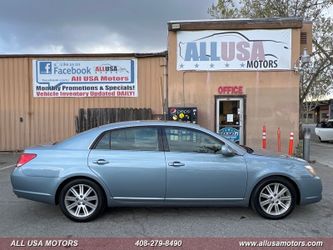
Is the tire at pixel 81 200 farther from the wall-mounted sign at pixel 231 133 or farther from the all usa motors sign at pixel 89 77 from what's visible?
the all usa motors sign at pixel 89 77

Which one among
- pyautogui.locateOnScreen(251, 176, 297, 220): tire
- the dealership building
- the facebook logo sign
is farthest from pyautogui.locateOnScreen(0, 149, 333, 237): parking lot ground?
the facebook logo sign

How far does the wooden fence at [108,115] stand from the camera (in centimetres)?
1272

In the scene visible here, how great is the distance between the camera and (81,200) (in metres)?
5.36

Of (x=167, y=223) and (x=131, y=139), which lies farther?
(x=131, y=139)

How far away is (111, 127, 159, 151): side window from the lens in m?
5.47

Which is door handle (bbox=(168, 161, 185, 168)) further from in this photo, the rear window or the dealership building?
the dealership building

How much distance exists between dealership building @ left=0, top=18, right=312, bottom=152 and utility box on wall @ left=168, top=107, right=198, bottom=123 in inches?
1.3

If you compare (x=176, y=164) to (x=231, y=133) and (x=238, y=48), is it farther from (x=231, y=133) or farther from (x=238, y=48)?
(x=238, y=48)

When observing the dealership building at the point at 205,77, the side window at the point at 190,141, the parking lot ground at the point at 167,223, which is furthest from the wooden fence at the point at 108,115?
the side window at the point at 190,141

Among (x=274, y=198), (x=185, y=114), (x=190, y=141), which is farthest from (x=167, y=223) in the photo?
(x=185, y=114)

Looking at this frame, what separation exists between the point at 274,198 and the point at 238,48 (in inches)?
296

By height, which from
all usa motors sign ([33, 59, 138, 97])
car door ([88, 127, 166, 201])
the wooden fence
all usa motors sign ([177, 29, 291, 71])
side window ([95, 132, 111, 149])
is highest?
all usa motors sign ([177, 29, 291, 71])

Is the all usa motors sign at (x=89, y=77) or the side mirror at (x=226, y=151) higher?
the all usa motors sign at (x=89, y=77)

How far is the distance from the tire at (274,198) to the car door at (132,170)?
1461mm
